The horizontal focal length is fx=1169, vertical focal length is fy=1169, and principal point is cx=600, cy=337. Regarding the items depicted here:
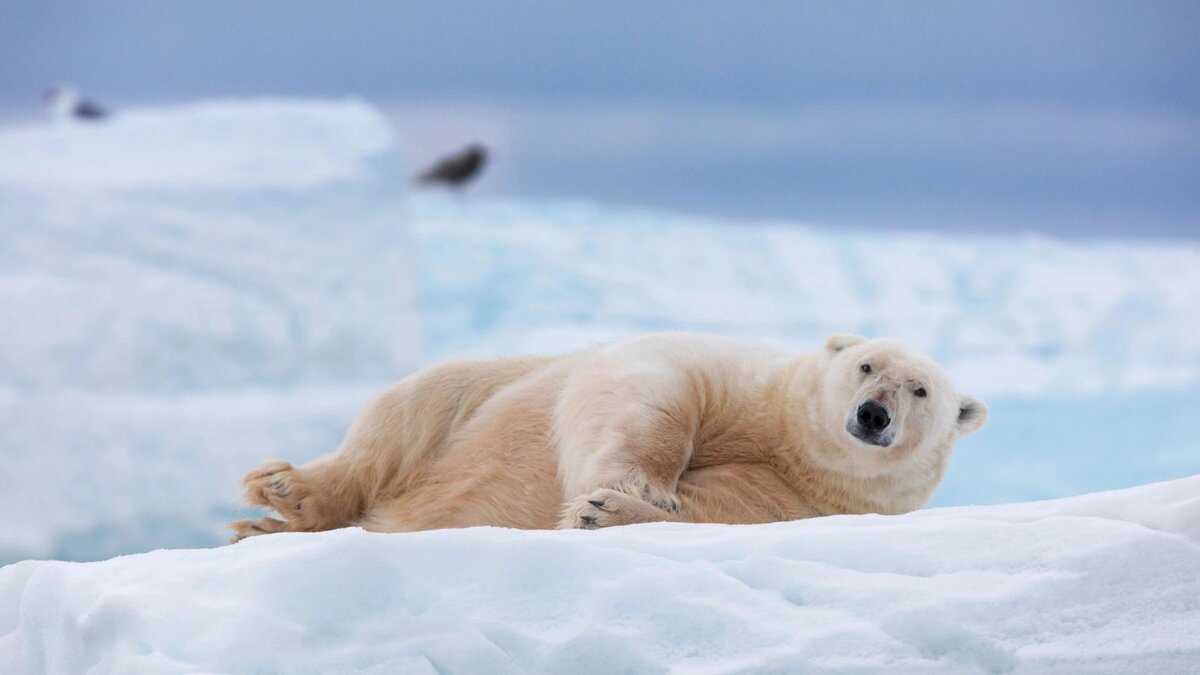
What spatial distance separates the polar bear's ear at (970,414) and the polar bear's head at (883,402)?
0.31ft

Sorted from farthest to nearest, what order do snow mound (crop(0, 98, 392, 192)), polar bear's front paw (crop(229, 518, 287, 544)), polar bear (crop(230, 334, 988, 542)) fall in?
snow mound (crop(0, 98, 392, 192)), polar bear's front paw (crop(229, 518, 287, 544)), polar bear (crop(230, 334, 988, 542))

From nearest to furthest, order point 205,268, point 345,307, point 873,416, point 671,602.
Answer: point 671,602 < point 873,416 < point 205,268 < point 345,307

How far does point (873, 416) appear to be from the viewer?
9.10 feet

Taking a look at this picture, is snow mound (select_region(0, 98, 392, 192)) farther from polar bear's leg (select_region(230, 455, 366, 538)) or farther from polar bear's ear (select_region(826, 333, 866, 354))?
polar bear's ear (select_region(826, 333, 866, 354))

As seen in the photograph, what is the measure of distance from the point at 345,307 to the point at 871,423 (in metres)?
6.16

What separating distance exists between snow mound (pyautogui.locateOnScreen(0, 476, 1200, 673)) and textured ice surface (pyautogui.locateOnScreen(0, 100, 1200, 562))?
9.61ft

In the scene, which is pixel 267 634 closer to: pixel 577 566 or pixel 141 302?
pixel 577 566

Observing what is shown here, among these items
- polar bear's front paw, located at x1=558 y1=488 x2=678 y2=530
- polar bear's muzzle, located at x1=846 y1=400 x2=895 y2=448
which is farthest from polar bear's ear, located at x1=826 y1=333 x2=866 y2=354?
polar bear's front paw, located at x1=558 y1=488 x2=678 y2=530

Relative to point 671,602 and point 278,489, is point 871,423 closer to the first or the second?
point 671,602

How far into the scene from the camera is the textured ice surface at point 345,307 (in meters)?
7.49

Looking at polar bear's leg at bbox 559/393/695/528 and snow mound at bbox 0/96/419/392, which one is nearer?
polar bear's leg at bbox 559/393/695/528

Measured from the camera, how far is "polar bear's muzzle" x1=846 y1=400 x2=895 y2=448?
9.09 ft

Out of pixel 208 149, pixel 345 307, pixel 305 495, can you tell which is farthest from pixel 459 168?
pixel 305 495

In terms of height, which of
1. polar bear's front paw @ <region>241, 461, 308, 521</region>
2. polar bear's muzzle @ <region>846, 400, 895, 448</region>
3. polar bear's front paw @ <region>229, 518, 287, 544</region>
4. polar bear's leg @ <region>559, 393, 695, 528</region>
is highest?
polar bear's muzzle @ <region>846, 400, 895, 448</region>
